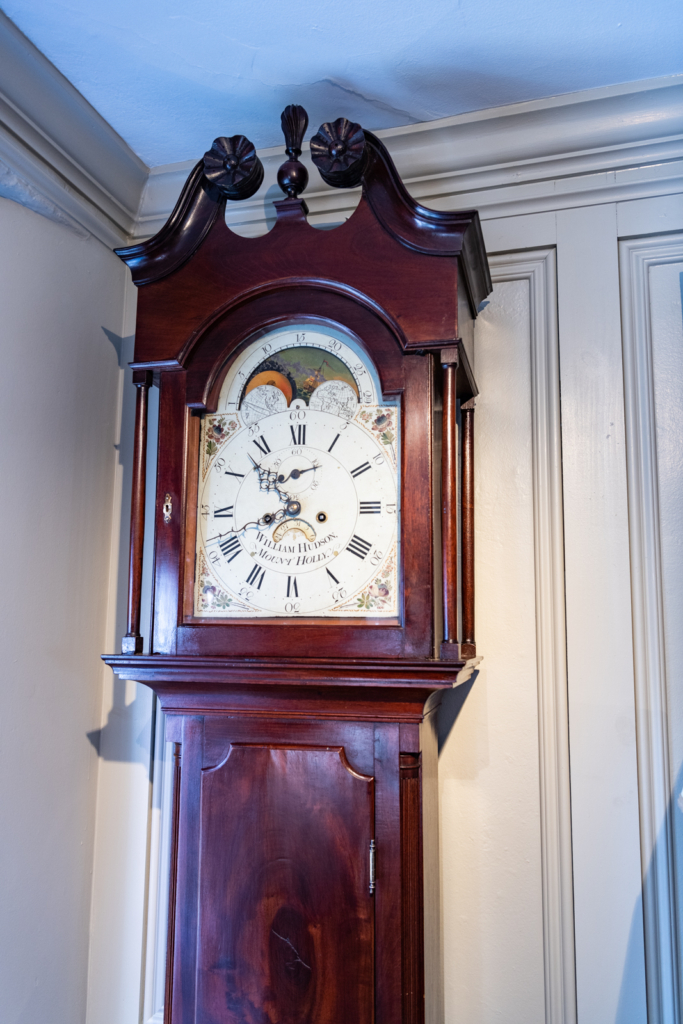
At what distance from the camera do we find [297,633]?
1.08 meters

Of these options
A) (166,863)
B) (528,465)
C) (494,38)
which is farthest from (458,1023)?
(494,38)

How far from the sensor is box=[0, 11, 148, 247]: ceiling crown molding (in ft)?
3.99

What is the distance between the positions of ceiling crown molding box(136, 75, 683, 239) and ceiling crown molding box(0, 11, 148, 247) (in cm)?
30

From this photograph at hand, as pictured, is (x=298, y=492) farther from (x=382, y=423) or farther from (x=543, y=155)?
(x=543, y=155)

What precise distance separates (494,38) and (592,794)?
1.18 m

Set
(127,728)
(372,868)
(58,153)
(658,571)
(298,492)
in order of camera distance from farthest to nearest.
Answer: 1. (127,728)
2. (58,153)
3. (658,571)
4. (298,492)
5. (372,868)

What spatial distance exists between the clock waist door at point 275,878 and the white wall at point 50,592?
12.7 inches

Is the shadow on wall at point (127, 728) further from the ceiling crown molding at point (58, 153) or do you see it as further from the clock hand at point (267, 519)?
the ceiling crown molding at point (58, 153)

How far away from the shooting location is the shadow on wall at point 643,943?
1147mm

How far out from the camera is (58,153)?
1333mm

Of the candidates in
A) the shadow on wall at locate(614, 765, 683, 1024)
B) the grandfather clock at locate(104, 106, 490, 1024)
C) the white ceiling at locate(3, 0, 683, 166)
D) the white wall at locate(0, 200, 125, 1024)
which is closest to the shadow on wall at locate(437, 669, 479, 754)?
the grandfather clock at locate(104, 106, 490, 1024)

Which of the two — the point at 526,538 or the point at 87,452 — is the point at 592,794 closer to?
the point at 526,538

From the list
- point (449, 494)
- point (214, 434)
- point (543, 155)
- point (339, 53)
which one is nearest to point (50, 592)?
point (214, 434)

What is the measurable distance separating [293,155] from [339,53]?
19 cm
